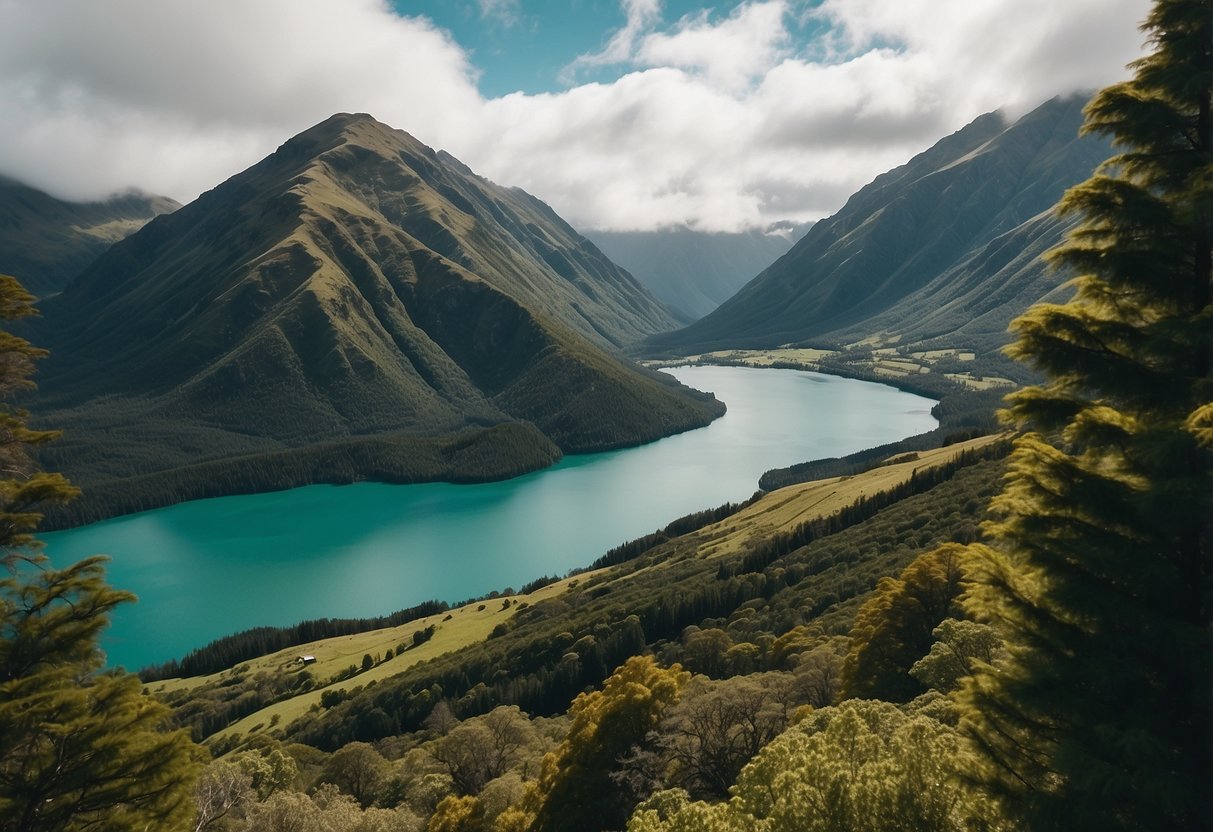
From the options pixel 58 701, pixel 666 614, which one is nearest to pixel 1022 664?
pixel 58 701

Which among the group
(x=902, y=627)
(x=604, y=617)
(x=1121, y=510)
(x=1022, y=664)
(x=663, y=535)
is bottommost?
(x=663, y=535)

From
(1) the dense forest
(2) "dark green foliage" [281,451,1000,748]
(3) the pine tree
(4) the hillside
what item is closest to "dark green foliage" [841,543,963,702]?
(1) the dense forest

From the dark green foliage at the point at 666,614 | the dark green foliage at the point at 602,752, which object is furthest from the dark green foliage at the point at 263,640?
the dark green foliage at the point at 602,752

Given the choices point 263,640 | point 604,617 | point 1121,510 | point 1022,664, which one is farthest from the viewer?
point 263,640

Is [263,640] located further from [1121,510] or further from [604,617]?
[1121,510]

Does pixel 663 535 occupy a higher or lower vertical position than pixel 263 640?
lower

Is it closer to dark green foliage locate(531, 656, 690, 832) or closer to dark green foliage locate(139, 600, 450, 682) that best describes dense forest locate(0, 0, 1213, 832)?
dark green foliage locate(531, 656, 690, 832)
